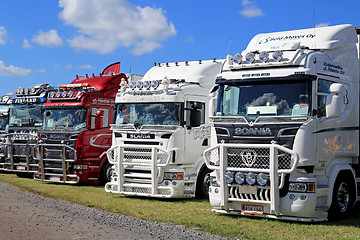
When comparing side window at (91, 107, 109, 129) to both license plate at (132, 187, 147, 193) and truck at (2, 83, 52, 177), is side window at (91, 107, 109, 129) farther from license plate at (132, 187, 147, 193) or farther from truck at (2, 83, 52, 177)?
license plate at (132, 187, 147, 193)

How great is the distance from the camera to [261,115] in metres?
9.64

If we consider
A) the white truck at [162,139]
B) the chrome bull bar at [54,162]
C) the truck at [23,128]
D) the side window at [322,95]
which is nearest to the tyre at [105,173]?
the chrome bull bar at [54,162]

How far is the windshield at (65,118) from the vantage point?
1608 centimetres

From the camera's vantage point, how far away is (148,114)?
13172 millimetres

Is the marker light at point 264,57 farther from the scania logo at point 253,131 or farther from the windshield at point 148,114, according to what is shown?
the windshield at point 148,114

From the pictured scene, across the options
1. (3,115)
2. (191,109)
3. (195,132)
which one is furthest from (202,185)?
(3,115)

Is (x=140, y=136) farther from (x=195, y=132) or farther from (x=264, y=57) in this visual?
(x=264, y=57)

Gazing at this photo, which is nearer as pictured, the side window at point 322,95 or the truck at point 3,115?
the side window at point 322,95

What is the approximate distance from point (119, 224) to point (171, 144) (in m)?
3.85

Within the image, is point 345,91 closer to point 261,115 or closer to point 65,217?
point 261,115

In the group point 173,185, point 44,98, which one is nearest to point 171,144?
point 173,185

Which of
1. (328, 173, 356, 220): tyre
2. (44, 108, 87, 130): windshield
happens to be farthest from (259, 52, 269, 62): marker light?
(44, 108, 87, 130): windshield

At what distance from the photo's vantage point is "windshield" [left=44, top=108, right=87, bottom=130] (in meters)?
16.1

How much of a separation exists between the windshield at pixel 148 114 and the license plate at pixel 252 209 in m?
3.68
